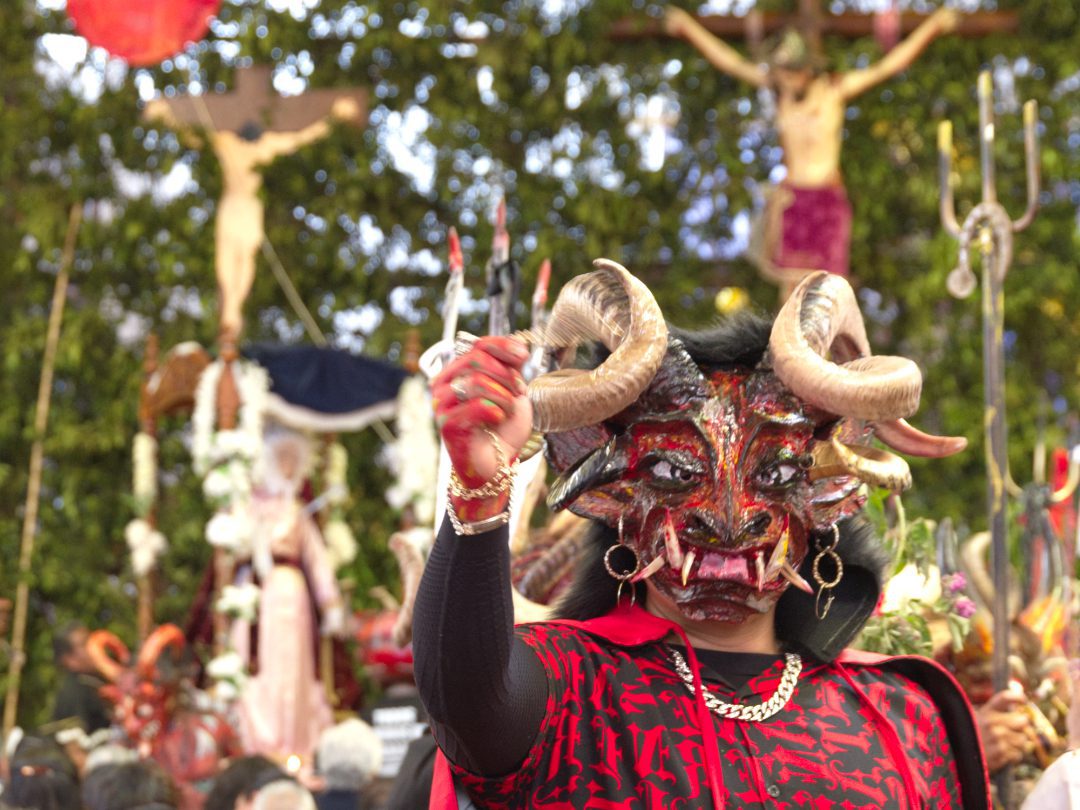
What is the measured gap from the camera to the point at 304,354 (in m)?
A: 7.50

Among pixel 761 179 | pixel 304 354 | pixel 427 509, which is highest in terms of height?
pixel 761 179

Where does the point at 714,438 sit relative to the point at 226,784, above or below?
above

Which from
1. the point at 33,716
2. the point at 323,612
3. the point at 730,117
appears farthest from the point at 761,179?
the point at 33,716

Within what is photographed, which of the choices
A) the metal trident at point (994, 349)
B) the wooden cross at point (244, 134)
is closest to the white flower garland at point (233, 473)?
the wooden cross at point (244, 134)

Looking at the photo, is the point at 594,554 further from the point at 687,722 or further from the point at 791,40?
the point at 791,40

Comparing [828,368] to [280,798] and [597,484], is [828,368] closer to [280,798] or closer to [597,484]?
[597,484]

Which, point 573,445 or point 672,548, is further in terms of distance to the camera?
point 573,445

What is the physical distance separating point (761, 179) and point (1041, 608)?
5.63m

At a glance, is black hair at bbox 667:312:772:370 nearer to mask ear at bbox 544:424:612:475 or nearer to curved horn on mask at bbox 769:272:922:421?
curved horn on mask at bbox 769:272:922:421

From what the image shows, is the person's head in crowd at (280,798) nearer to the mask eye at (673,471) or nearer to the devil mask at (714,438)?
the devil mask at (714,438)

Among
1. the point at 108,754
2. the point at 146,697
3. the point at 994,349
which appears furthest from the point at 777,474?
the point at 146,697

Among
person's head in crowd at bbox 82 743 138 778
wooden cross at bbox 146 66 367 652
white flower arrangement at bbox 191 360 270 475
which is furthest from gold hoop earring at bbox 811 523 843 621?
wooden cross at bbox 146 66 367 652

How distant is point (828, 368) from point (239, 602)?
5339 mm

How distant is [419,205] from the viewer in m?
9.40
